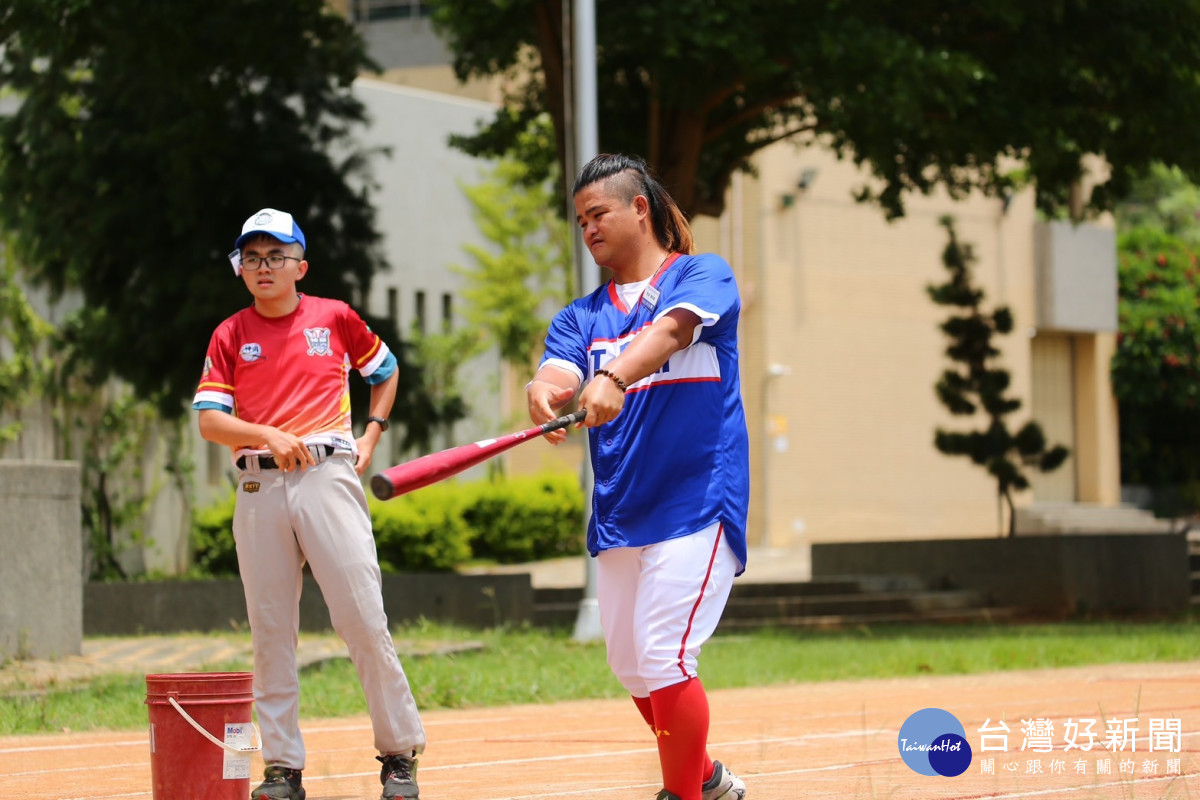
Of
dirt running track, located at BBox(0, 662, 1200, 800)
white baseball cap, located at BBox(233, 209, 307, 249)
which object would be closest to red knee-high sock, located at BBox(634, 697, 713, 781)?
dirt running track, located at BBox(0, 662, 1200, 800)

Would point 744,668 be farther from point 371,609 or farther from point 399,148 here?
point 399,148

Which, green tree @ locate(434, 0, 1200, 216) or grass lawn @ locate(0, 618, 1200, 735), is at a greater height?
green tree @ locate(434, 0, 1200, 216)

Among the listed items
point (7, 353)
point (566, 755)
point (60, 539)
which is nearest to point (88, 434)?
Answer: point (7, 353)

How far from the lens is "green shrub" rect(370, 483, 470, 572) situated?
24719mm

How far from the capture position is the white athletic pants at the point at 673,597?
4.66 meters

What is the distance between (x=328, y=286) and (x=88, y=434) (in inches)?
181

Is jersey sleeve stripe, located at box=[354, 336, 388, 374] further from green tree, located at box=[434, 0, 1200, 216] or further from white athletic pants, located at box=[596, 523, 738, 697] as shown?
green tree, located at box=[434, 0, 1200, 216]

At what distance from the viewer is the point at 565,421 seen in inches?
177

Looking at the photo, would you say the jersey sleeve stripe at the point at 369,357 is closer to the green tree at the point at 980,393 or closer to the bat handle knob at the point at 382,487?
the bat handle knob at the point at 382,487

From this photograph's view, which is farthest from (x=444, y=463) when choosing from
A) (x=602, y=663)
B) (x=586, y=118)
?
(x=586, y=118)

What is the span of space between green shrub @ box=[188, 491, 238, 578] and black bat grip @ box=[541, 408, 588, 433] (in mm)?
17716

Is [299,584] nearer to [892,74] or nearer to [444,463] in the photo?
[444,463]

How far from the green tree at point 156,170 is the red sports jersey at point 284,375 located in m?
10.5

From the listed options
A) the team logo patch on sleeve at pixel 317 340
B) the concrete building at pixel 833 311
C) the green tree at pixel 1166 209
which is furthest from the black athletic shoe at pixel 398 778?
the green tree at pixel 1166 209
